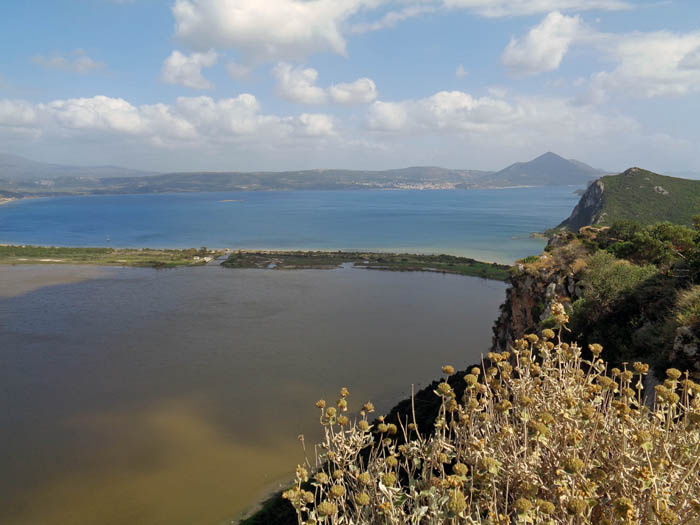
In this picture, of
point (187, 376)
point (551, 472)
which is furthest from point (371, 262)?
point (551, 472)

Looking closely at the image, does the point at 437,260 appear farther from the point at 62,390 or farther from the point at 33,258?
the point at 33,258

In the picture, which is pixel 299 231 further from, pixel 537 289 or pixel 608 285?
pixel 608 285

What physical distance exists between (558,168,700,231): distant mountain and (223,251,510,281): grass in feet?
65.0

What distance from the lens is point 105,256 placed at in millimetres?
57250

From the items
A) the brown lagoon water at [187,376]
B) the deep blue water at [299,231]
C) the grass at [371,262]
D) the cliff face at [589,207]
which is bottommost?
the brown lagoon water at [187,376]

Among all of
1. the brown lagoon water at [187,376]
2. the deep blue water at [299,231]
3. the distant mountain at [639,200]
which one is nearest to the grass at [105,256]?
the deep blue water at [299,231]

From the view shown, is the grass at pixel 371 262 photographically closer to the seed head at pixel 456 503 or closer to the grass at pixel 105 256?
the grass at pixel 105 256

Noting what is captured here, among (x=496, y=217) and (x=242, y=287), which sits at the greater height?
(x=496, y=217)

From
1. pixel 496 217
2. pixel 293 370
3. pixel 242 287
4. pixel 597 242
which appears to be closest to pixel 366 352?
pixel 293 370

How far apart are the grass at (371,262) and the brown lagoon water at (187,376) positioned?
6611 millimetres

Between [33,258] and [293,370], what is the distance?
169 ft

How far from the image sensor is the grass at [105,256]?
52.6 meters

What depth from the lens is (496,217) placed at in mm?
111562

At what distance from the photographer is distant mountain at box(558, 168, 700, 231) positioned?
56219mm
